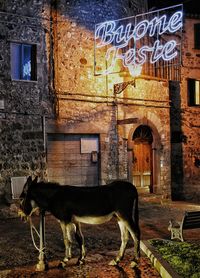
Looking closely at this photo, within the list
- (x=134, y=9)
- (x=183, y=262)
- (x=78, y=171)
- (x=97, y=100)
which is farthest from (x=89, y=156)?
(x=183, y=262)

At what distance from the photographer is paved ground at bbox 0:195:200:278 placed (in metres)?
7.07

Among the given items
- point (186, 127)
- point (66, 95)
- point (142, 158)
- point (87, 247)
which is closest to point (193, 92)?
point (186, 127)

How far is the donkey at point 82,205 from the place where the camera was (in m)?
7.17

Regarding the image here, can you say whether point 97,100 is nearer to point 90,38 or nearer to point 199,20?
point 90,38

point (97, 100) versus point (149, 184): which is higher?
point (97, 100)

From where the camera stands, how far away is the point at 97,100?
49.5 feet

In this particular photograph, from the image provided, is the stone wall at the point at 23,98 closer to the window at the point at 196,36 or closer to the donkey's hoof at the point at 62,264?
the donkey's hoof at the point at 62,264

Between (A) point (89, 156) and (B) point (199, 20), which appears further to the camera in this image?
(B) point (199, 20)

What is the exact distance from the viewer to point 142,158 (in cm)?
1664

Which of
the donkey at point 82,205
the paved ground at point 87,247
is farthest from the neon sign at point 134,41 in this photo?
the donkey at point 82,205

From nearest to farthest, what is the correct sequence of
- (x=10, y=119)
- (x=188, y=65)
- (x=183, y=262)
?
(x=183, y=262) → (x=10, y=119) → (x=188, y=65)

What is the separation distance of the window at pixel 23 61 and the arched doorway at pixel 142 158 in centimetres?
488

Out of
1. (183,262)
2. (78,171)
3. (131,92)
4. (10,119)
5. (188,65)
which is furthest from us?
(188,65)

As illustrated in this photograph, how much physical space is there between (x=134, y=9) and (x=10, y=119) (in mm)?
6749
